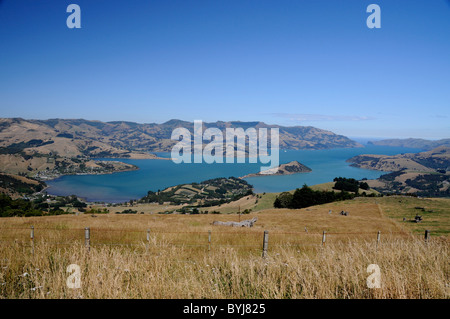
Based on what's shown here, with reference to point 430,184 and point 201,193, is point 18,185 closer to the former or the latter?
point 201,193

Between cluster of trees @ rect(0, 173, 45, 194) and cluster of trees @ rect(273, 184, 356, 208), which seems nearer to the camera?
cluster of trees @ rect(273, 184, 356, 208)

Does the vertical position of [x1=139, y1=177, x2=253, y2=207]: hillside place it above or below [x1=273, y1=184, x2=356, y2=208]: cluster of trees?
below

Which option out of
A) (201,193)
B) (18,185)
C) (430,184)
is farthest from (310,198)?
(18,185)

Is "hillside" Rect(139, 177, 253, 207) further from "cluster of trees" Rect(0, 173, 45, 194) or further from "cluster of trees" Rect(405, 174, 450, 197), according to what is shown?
"cluster of trees" Rect(405, 174, 450, 197)

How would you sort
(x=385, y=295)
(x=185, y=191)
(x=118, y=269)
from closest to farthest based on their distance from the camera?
1. (x=385, y=295)
2. (x=118, y=269)
3. (x=185, y=191)

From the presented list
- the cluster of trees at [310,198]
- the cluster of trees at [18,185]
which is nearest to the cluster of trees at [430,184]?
the cluster of trees at [310,198]

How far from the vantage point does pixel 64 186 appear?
611 feet

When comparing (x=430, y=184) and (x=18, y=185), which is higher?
(x=18, y=185)

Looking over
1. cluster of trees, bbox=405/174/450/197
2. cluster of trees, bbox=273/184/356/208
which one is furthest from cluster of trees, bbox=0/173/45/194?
cluster of trees, bbox=405/174/450/197

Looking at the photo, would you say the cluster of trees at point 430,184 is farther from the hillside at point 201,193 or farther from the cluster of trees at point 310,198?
the cluster of trees at point 310,198
